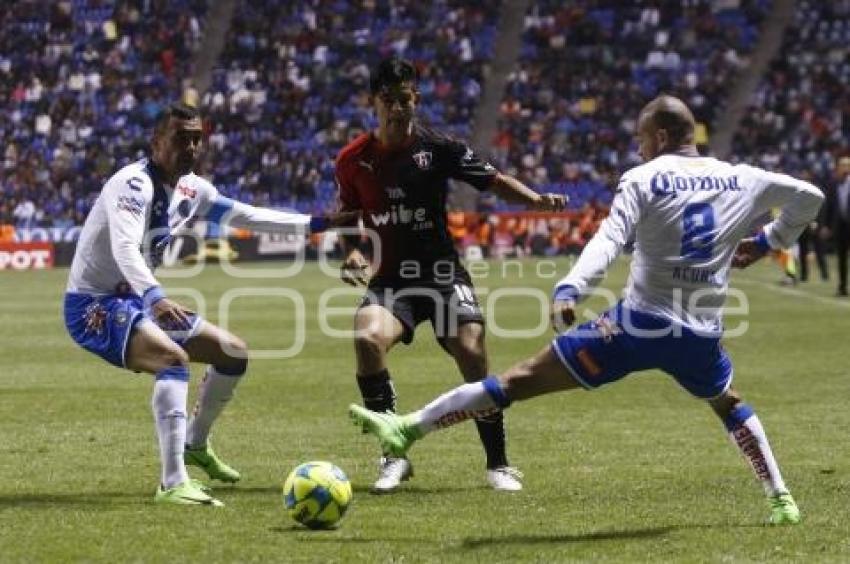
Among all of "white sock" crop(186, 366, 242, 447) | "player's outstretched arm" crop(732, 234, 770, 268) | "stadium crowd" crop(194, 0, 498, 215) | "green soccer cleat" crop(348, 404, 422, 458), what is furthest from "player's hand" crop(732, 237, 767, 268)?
"stadium crowd" crop(194, 0, 498, 215)

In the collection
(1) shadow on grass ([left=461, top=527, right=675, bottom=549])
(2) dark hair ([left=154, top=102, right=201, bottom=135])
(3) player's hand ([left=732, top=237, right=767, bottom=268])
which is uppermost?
(2) dark hair ([left=154, top=102, right=201, bottom=135])

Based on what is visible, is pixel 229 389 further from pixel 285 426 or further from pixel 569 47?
pixel 569 47

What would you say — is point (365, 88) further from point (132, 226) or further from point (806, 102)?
point (132, 226)

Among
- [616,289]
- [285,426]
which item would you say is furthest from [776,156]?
[285,426]

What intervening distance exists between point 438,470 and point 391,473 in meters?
0.94

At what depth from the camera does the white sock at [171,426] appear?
31.2 feet

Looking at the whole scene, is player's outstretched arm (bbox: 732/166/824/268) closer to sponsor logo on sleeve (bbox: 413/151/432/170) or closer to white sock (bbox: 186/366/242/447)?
sponsor logo on sleeve (bbox: 413/151/432/170)

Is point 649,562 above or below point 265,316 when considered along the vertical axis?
above

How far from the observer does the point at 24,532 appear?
8.62 metres

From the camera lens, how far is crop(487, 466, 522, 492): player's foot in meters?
10.2

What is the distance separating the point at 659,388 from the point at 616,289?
1514 centimetres

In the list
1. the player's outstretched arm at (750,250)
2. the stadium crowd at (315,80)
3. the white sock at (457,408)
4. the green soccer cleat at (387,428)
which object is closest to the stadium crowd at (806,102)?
the stadium crowd at (315,80)

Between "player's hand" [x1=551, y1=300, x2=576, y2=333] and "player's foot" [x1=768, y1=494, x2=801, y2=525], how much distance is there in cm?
167

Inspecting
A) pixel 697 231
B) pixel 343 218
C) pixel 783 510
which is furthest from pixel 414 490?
pixel 697 231
